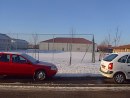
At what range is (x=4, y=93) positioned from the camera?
413 inches

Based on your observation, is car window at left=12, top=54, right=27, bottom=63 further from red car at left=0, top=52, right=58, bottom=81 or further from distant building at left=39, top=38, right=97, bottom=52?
distant building at left=39, top=38, right=97, bottom=52

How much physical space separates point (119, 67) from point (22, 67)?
494 cm

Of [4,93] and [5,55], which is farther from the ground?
[5,55]

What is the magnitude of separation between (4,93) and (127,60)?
6467 mm

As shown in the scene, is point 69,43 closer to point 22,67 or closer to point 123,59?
point 22,67

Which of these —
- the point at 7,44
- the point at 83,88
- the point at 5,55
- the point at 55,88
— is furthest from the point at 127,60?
the point at 7,44

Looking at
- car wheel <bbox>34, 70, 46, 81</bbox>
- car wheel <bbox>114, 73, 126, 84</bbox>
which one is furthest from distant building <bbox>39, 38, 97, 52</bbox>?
car wheel <bbox>114, 73, 126, 84</bbox>

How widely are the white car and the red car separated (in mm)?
3094

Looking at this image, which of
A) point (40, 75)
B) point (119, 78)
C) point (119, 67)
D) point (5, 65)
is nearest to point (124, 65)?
point (119, 67)

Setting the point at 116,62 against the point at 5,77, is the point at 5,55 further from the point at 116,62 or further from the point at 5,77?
the point at 116,62

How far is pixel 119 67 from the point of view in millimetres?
13805

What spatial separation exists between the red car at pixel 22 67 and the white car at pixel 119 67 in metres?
3.09

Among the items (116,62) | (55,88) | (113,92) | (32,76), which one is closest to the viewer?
(113,92)

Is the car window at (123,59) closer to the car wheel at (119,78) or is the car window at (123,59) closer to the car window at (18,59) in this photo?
the car wheel at (119,78)
